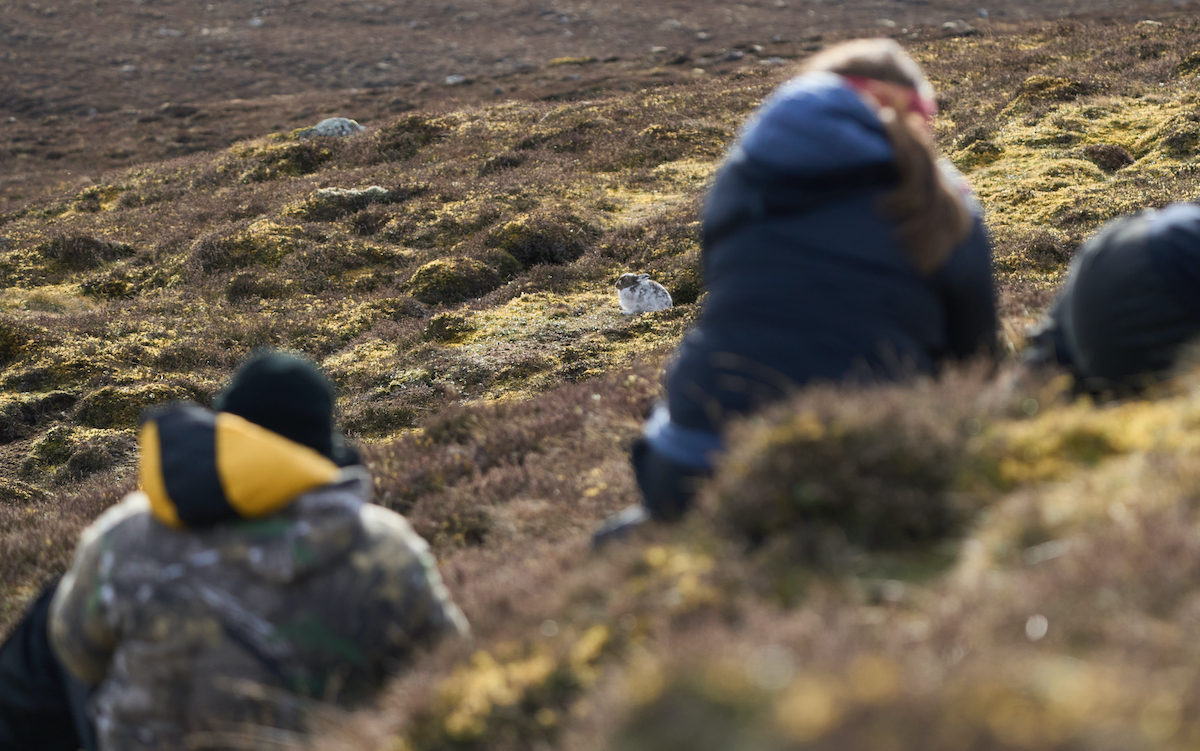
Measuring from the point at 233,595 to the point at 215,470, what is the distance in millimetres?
413

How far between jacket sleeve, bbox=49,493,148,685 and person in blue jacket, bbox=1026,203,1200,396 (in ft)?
12.5

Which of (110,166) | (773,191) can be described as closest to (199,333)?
(773,191)

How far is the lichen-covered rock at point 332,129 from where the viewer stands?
27750 mm

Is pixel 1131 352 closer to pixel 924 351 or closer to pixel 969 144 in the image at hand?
pixel 924 351

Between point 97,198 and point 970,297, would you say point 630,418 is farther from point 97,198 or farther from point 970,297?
point 97,198

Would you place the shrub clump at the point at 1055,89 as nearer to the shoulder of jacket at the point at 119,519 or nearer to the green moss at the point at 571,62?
the shoulder of jacket at the point at 119,519

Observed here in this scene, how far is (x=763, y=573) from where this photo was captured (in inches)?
103

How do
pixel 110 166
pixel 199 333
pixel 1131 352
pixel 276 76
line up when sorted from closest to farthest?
pixel 1131 352, pixel 199 333, pixel 110 166, pixel 276 76

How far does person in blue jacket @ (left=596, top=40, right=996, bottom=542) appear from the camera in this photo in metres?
3.11

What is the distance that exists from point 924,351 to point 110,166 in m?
35.5

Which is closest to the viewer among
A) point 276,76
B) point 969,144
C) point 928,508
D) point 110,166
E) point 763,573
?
point 763,573

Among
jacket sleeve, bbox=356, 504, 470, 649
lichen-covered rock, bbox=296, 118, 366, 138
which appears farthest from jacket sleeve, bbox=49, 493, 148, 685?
lichen-covered rock, bbox=296, 118, 366, 138

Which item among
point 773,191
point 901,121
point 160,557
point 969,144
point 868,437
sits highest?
point 901,121

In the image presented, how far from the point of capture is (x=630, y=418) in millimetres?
6445
